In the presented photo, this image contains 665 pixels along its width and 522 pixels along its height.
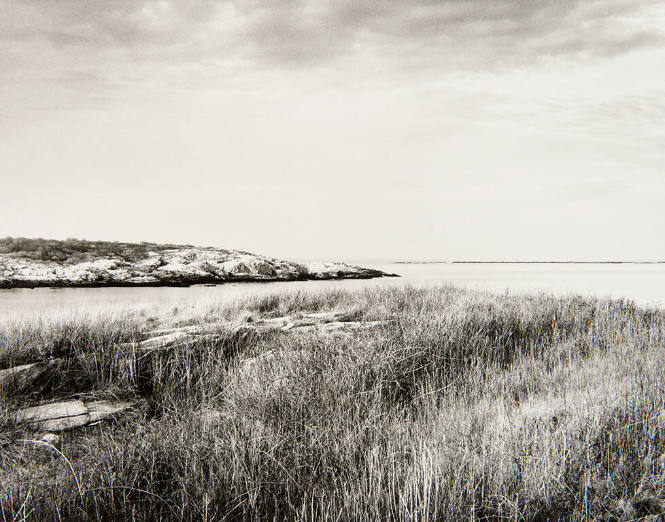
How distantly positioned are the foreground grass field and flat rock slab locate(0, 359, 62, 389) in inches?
6.0

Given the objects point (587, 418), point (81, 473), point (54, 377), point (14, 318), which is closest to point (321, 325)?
point (54, 377)

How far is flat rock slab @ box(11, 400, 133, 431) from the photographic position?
389 cm

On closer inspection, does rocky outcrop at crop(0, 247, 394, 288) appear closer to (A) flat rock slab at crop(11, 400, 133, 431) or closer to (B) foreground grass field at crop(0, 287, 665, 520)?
(B) foreground grass field at crop(0, 287, 665, 520)

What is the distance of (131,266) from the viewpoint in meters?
30.0

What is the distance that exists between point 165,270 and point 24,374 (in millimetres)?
26735

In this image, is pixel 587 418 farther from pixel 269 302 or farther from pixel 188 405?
pixel 269 302

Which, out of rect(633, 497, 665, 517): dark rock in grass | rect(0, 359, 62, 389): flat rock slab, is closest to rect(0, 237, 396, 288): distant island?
rect(0, 359, 62, 389): flat rock slab

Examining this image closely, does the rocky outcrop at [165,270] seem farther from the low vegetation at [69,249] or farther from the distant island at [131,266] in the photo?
the low vegetation at [69,249]

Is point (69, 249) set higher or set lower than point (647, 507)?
higher

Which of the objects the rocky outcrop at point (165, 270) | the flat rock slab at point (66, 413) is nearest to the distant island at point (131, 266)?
the rocky outcrop at point (165, 270)

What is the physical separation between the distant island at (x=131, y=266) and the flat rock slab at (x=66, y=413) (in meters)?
24.7

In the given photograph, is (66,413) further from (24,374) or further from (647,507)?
(647,507)

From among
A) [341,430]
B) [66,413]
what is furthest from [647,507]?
[66,413]

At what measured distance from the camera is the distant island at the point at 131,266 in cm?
2710
